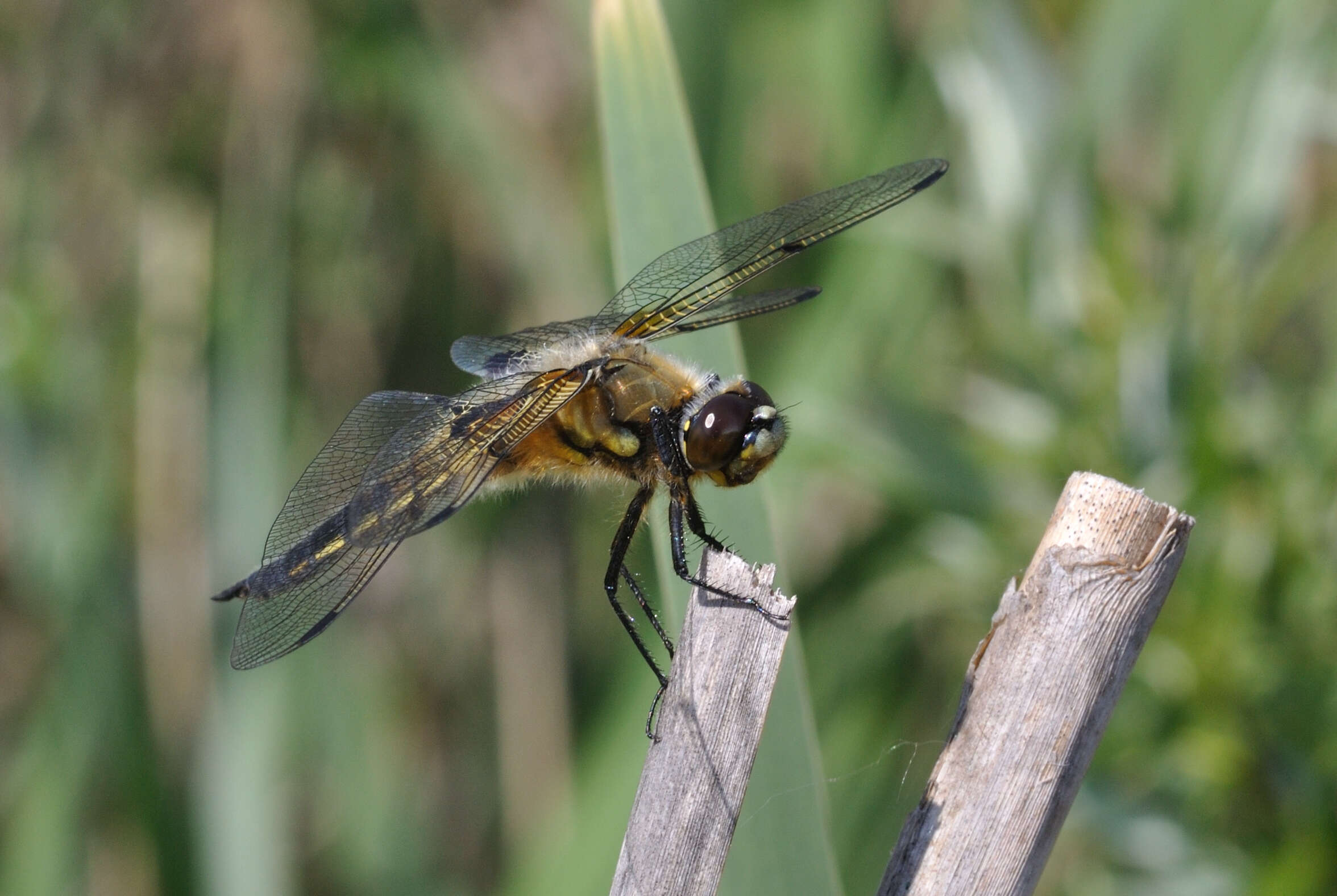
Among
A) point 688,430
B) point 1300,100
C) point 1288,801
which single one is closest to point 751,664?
point 688,430

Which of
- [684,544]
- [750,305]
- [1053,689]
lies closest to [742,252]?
[750,305]

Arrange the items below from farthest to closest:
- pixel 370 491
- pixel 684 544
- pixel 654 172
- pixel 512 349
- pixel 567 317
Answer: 1. pixel 567 317
2. pixel 512 349
3. pixel 370 491
4. pixel 684 544
5. pixel 654 172

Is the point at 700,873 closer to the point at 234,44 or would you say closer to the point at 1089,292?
the point at 1089,292

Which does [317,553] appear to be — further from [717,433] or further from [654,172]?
[654,172]

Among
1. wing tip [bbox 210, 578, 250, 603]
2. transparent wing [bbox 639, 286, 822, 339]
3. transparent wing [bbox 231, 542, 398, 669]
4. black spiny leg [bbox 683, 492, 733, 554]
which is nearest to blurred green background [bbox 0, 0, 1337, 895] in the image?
black spiny leg [bbox 683, 492, 733, 554]

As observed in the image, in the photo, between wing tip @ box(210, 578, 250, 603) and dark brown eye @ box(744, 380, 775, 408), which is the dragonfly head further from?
wing tip @ box(210, 578, 250, 603)

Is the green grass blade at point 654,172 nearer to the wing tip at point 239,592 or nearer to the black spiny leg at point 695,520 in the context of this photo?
the black spiny leg at point 695,520
